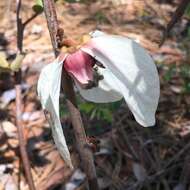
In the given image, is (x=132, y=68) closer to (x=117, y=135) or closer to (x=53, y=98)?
(x=53, y=98)

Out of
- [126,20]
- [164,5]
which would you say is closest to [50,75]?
[126,20]

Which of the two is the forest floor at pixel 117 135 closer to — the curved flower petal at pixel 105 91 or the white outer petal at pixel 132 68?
the curved flower petal at pixel 105 91

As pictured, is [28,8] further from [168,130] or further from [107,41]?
[107,41]

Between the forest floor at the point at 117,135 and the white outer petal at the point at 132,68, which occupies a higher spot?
the white outer petal at the point at 132,68

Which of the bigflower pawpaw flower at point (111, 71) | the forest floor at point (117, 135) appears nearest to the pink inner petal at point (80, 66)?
the bigflower pawpaw flower at point (111, 71)

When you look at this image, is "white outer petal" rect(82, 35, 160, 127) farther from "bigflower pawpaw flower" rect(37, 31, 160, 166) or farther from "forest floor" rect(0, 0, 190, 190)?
"forest floor" rect(0, 0, 190, 190)

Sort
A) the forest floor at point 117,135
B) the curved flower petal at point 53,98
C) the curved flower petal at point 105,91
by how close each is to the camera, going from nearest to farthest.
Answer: the curved flower petal at point 53,98, the curved flower petal at point 105,91, the forest floor at point 117,135
